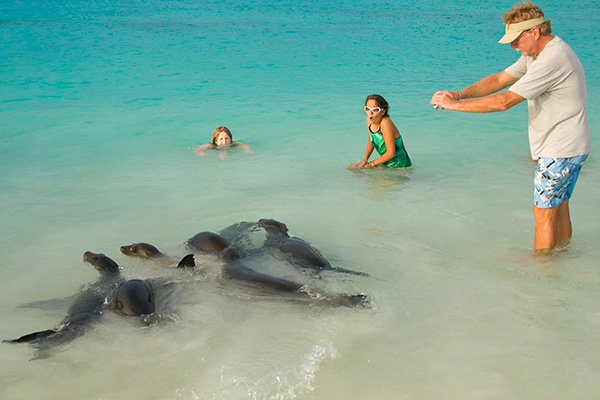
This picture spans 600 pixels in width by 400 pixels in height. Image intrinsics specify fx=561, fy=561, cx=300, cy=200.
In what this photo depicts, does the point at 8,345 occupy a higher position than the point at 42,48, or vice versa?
the point at 42,48

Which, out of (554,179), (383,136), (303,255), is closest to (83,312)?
(303,255)

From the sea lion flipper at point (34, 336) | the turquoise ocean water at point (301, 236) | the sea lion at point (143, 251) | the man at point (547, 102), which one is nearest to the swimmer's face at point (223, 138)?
the turquoise ocean water at point (301, 236)

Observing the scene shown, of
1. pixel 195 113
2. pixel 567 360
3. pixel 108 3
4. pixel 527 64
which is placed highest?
pixel 108 3

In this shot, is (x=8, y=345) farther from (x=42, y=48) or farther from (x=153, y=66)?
Result: (x=42, y=48)

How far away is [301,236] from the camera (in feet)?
18.3

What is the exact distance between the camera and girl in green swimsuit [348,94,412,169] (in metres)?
7.09

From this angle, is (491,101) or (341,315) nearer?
(341,315)

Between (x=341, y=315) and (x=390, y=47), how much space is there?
22797mm

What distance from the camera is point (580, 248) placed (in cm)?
496

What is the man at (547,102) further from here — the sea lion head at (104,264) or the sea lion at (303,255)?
the sea lion head at (104,264)

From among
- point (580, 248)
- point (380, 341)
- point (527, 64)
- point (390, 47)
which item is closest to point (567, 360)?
point (380, 341)

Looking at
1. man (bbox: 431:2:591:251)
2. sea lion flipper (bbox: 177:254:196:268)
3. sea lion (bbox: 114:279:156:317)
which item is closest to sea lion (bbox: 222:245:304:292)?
sea lion flipper (bbox: 177:254:196:268)

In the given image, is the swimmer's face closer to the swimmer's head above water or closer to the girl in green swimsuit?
the swimmer's head above water

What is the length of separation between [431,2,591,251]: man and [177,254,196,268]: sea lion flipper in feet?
7.53
